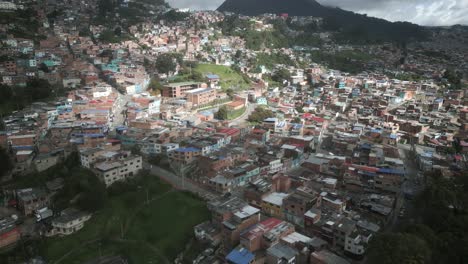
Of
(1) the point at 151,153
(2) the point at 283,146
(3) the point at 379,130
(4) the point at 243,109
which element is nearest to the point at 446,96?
(3) the point at 379,130

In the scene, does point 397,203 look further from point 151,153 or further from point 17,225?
point 17,225

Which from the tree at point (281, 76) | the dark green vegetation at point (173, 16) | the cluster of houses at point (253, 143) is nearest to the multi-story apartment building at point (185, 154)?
the cluster of houses at point (253, 143)

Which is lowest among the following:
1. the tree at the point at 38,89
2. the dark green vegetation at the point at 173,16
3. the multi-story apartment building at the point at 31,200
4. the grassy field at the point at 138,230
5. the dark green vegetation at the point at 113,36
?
the grassy field at the point at 138,230

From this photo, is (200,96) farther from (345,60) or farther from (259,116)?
(345,60)

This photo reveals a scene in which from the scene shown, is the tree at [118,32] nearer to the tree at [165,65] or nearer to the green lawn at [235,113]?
the tree at [165,65]

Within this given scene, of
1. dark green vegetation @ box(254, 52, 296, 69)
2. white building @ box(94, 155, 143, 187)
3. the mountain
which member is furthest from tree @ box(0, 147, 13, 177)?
the mountain

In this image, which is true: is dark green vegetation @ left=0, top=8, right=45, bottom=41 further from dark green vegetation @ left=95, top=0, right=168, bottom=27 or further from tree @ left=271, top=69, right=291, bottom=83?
tree @ left=271, top=69, right=291, bottom=83
